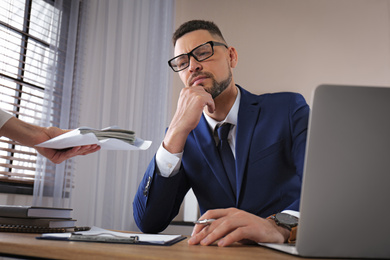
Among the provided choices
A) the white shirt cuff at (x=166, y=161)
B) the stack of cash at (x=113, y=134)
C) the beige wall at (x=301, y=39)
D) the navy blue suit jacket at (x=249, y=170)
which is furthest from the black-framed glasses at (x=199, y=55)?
the beige wall at (x=301, y=39)

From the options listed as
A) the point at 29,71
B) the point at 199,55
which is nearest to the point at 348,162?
the point at 199,55

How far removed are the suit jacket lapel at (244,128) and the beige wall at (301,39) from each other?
1.92 metres

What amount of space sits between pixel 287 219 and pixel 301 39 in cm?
294

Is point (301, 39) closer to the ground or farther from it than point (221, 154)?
farther from it

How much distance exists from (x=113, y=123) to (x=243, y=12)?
1736 millimetres

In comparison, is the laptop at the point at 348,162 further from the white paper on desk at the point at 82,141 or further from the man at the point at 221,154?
the man at the point at 221,154

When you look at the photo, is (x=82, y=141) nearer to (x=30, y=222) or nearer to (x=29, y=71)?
(x=30, y=222)

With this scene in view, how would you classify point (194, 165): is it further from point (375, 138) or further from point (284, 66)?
point (284, 66)

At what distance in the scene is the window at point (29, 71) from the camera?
82.8 inches

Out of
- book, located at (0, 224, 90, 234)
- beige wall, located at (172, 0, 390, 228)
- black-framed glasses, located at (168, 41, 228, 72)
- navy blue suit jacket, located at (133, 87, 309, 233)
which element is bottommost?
book, located at (0, 224, 90, 234)

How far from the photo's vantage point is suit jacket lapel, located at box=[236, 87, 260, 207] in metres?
1.38

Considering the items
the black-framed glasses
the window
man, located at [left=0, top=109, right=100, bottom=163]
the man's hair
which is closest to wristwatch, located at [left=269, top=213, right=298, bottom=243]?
man, located at [left=0, top=109, right=100, bottom=163]

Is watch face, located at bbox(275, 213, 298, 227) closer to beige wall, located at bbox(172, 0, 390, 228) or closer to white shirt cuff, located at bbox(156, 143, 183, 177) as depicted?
white shirt cuff, located at bbox(156, 143, 183, 177)

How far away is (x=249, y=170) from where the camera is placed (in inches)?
55.3
